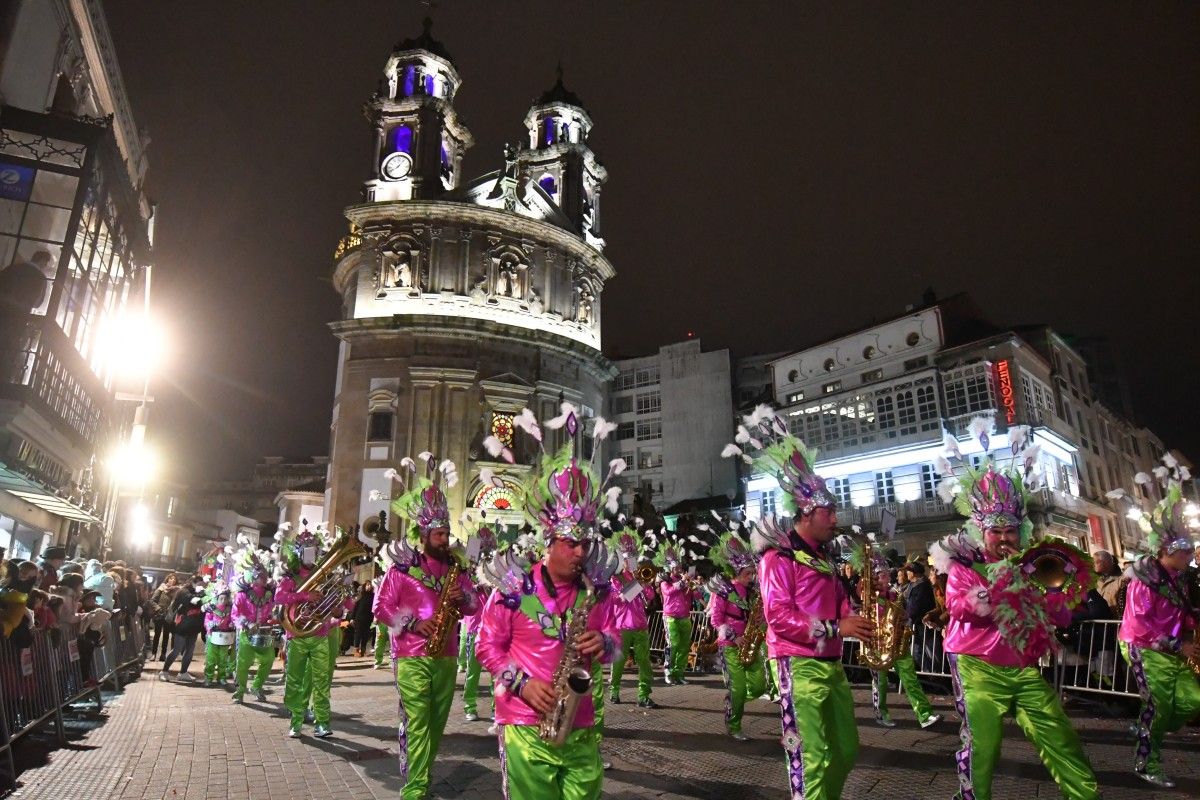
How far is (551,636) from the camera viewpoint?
4.05 m

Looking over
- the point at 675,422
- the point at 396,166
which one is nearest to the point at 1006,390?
the point at 675,422

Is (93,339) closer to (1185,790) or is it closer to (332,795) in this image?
(332,795)

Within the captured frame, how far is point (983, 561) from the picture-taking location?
19.9ft

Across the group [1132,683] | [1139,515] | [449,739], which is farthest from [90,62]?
[1132,683]

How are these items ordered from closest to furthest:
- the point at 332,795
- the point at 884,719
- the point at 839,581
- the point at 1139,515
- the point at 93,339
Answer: the point at 839,581
the point at 332,795
the point at 1139,515
the point at 884,719
the point at 93,339

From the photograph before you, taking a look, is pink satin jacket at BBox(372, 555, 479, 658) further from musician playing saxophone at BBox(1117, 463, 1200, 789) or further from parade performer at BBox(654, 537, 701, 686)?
parade performer at BBox(654, 537, 701, 686)

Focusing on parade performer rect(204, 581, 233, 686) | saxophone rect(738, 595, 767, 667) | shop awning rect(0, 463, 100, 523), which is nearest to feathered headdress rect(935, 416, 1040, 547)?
saxophone rect(738, 595, 767, 667)

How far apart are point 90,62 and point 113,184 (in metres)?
6.70

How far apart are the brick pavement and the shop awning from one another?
8109 millimetres

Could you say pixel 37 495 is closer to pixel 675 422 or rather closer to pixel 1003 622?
pixel 1003 622

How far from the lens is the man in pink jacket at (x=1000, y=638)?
5.02m

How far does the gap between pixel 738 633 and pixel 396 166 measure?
40.1 meters

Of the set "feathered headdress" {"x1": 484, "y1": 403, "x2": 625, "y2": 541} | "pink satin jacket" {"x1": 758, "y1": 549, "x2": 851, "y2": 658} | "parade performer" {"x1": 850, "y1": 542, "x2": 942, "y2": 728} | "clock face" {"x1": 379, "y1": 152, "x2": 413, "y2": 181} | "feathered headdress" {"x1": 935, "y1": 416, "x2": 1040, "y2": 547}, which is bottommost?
"parade performer" {"x1": 850, "y1": 542, "x2": 942, "y2": 728}

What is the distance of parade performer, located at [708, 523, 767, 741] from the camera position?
8.92 metres
